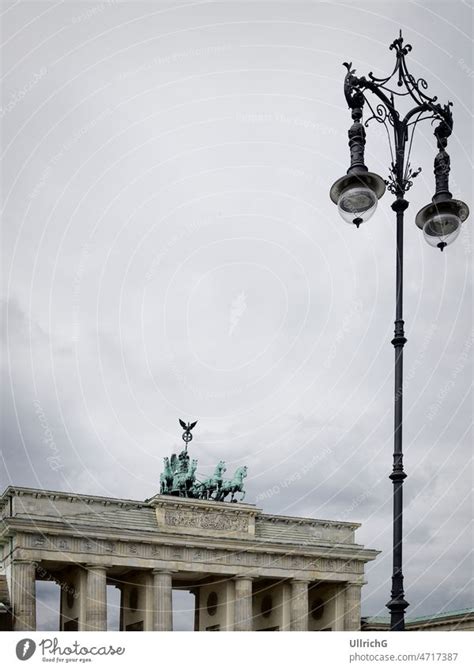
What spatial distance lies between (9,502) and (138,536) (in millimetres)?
6457

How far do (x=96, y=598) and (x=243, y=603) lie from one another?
818 centimetres

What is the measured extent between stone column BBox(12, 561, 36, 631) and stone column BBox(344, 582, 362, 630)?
1782 cm

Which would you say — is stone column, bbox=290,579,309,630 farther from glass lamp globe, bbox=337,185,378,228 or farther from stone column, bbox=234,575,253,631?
glass lamp globe, bbox=337,185,378,228

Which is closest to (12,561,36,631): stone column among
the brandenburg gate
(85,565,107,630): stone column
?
the brandenburg gate

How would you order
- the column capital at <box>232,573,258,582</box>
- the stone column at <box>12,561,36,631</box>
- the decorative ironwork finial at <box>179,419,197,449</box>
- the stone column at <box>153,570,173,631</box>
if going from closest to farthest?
the stone column at <box>12,561,36,631</box> → the stone column at <box>153,570,173,631</box> → the decorative ironwork finial at <box>179,419,197,449</box> → the column capital at <box>232,573,258,582</box>

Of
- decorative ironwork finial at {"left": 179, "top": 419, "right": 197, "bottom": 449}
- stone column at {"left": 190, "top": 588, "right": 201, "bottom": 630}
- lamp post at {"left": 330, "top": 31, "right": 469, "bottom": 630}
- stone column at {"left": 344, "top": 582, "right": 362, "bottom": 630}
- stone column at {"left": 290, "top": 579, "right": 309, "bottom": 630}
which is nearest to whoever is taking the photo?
lamp post at {"left": 330, "top": 31, "right": 469, "bottom": 630}

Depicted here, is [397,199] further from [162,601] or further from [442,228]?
[162,601]

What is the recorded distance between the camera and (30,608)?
3803 cm

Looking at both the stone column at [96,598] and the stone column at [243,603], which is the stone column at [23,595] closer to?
the stone column at [96,598]

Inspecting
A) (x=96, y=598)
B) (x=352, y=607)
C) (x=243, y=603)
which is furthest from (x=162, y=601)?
(x=352, y=607)

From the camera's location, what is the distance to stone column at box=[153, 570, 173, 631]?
Result: 41938 mm

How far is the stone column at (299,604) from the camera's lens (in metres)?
45.8
